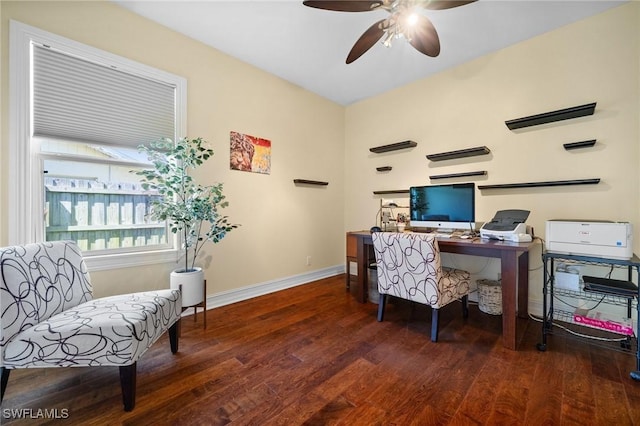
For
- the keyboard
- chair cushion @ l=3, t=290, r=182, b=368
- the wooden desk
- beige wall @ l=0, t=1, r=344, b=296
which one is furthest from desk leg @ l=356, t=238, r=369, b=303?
chair cushion @ l=3, t=290, r=182, b=368

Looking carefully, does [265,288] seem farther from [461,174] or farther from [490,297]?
[461,174]

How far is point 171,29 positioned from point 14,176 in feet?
5.76

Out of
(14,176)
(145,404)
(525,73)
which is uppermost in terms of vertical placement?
(525,73)

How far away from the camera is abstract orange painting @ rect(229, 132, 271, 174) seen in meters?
2.87

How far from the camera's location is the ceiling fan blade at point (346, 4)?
5.47 feet

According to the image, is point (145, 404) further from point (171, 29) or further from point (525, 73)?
point (525, 73)

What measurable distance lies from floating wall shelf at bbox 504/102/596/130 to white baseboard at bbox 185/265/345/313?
2.83 metres

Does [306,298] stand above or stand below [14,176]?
below

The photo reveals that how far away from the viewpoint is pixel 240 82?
2920 millimetres

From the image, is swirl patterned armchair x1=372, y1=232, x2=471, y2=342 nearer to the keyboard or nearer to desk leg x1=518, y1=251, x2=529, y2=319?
desk leg x1=518, y1=251, x2=529, y2=319

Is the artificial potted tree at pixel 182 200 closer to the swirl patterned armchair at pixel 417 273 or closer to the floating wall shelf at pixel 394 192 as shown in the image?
the swirl patterned armchair at pixel 417 273

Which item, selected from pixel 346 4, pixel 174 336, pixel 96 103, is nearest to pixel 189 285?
pixel 174 336

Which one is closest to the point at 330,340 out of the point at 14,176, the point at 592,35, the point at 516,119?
the point at 14,176

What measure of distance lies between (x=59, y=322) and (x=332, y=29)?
2877 mm
